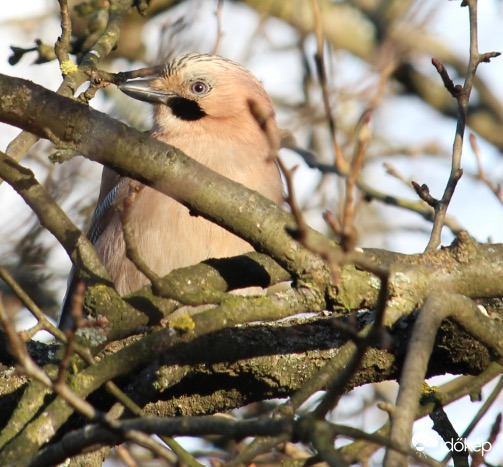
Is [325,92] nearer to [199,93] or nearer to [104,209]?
[199,93]

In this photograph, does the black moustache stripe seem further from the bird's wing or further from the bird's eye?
the bird's wing

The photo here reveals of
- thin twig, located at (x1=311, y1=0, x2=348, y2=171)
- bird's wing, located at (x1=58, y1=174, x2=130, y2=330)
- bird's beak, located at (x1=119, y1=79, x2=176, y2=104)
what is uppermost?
bird's beak, located at (x1=119, y1=79, x2=176, y2=104)

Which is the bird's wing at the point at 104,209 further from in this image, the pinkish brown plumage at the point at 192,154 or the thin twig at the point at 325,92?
the thin twig at the point at 325,92

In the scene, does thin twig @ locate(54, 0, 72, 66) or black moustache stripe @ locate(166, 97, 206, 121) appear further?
black moustache stripe @ locate(166, 97, 206, 121)

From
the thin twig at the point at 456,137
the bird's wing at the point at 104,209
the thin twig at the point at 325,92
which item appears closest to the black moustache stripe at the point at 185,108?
the bird's wing at the point at 104,209

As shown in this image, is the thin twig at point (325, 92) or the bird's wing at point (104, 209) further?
the bird's wing at point (104, 209)

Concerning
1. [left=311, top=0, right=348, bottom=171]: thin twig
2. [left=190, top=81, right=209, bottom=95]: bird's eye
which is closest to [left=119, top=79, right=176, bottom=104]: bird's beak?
[left=190, top=81, right=209, bottom=95]: bird's eye

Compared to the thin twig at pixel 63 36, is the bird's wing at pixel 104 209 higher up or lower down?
higher up

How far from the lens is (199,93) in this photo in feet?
23.5

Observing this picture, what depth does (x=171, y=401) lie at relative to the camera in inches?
186

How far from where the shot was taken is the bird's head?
6938mm

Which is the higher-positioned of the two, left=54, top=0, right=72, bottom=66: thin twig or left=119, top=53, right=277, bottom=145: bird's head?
left=119, top=53, right=277, bottom=145: bird's head

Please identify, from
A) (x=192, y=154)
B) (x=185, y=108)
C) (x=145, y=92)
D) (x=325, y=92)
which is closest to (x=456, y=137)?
(x=325, y=92)

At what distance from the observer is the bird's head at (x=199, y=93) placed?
694 centimetres
